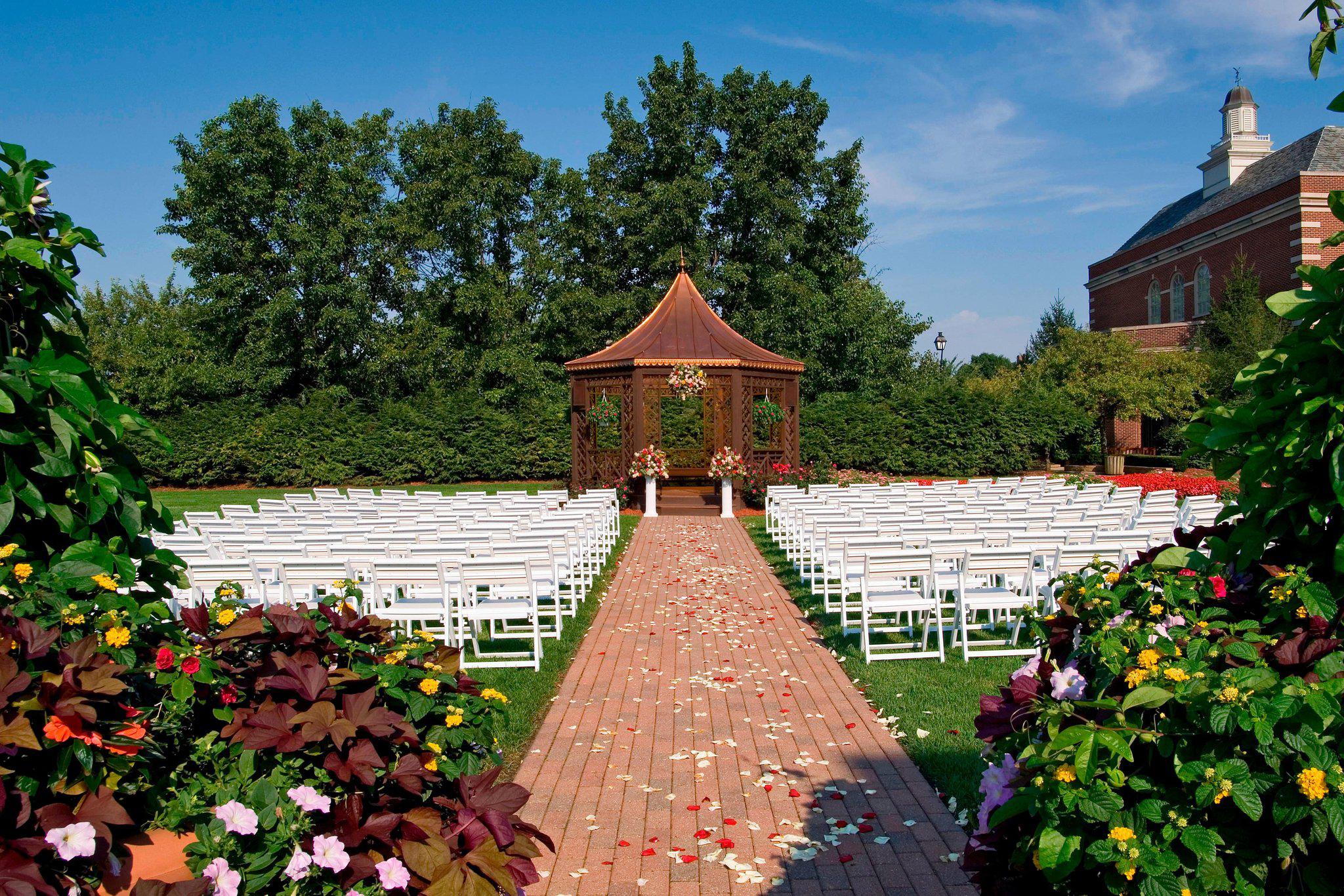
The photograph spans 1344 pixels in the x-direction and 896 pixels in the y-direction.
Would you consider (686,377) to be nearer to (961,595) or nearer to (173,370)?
(961,595)

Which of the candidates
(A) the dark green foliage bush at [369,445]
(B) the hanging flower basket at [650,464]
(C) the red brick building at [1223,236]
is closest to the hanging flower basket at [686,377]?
(B) the hanging flower basket at [650,464]

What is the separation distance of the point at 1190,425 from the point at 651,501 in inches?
710

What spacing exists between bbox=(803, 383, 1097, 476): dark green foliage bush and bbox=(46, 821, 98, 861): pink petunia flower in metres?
28.7

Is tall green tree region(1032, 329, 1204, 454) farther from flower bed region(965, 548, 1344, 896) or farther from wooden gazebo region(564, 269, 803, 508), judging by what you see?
flower bed region(965, 548, 1344, 896)

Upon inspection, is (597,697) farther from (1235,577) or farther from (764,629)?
(1235,577)

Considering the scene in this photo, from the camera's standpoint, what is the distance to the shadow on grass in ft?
18.8

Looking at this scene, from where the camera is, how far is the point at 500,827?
2504 millimetres

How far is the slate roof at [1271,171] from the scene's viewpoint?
40750 mm

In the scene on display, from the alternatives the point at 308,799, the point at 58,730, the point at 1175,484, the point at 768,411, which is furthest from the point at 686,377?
the point at 58,730

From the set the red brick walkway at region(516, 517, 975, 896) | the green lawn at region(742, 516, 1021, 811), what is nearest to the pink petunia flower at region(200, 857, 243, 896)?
the red brick walkway at region(516, 517, 975, 896)

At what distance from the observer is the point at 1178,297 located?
48438 mm

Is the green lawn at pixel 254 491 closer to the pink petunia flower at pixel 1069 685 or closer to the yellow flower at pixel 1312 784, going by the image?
the pink petunia flower at pixel 1069 685

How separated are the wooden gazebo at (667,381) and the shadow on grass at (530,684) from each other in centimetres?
1136

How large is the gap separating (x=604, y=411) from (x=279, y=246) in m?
21.3
